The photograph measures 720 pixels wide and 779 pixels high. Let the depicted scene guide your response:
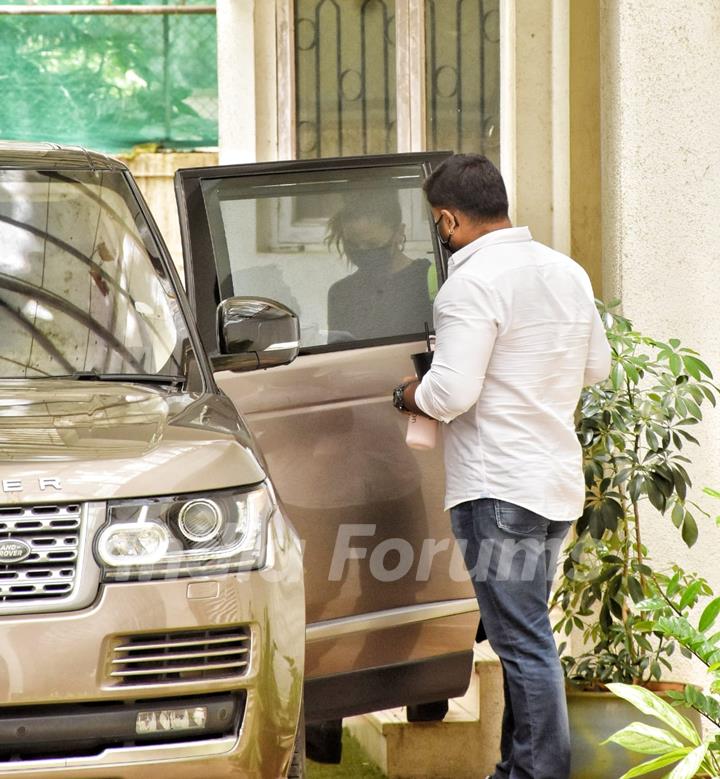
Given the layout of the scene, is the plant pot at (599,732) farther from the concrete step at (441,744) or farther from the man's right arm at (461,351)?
the man's right arm at (461,351)

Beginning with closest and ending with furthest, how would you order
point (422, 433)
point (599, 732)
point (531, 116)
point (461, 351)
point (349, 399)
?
1. point (461, 351)
2. point (422, 433)
3. point (349, 399)
4. point (599, 732)
5. point (531, 116)

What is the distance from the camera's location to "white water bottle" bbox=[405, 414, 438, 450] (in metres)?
3.79

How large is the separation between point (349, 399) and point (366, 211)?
0.66 metres

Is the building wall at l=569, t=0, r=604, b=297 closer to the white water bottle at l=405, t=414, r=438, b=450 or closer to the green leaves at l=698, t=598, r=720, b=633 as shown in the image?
the white water bottle at l=405, t=414, r=438, b=450

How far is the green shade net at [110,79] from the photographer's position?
8367mm

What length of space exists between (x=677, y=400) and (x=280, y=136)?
3.38m

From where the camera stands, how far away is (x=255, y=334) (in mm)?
3596

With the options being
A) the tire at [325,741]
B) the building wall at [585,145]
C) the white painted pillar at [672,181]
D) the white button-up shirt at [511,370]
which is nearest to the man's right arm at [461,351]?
the white button-up shirt at [511,370]

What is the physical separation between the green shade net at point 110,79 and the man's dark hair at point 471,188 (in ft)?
16.2

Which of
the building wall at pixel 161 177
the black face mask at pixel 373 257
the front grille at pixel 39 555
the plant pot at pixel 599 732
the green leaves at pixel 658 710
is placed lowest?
the plant pot at pixel 599 732

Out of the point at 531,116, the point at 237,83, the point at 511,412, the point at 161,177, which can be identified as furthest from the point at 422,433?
the point at 161,177

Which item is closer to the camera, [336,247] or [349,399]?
[349,399]

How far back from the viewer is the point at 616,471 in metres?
4.75

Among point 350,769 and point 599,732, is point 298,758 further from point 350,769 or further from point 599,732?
point 350,769
